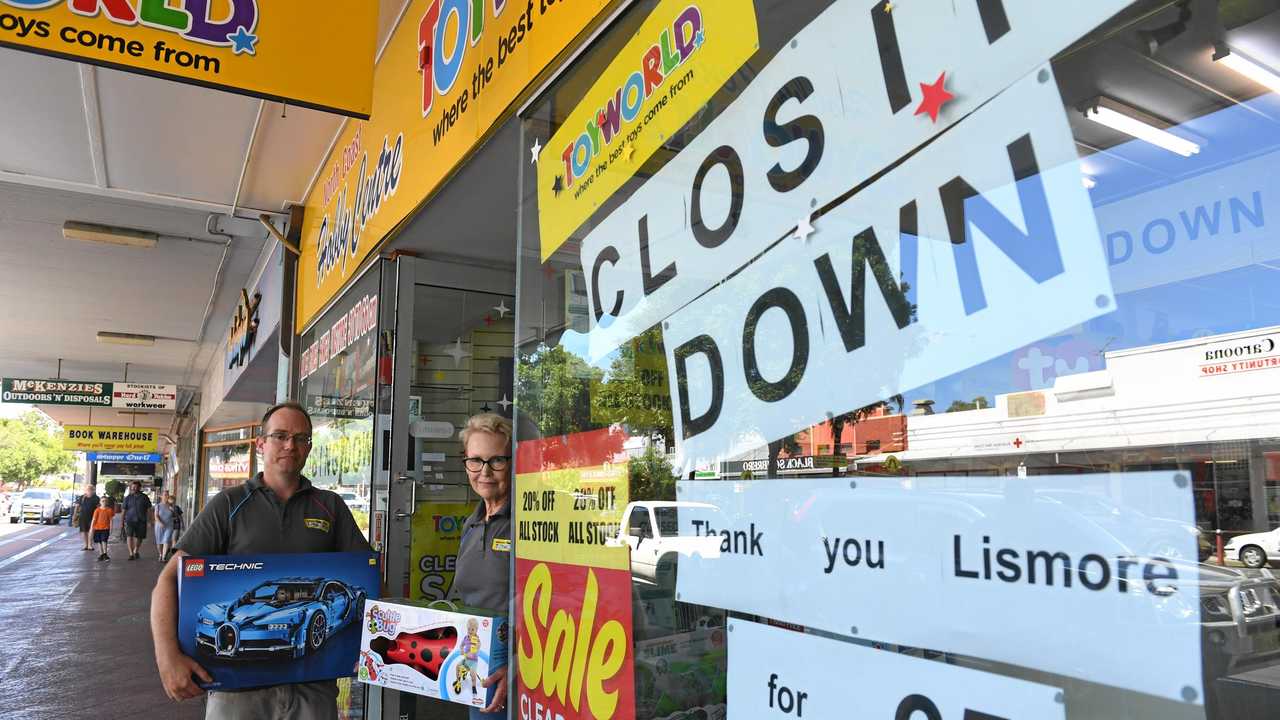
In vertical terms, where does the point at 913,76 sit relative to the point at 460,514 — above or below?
above

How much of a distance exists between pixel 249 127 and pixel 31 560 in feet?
55.7

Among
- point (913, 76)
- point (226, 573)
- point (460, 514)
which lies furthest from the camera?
point (460, 514)

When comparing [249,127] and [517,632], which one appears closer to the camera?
[517,632]

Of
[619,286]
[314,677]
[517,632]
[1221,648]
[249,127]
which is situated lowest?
[314,677]

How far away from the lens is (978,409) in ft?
3.58

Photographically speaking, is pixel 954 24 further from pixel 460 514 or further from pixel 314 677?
pixel 460 514

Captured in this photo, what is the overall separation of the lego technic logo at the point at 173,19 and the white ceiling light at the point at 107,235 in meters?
5.23

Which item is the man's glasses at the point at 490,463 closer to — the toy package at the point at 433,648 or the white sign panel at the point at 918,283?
the toy package at the point at 433,648

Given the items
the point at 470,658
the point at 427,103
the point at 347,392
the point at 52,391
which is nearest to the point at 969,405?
the point at 470,658

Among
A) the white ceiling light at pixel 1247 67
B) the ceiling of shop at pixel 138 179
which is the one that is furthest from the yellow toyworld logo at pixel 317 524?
the white ceiling light at pixel 1247 67

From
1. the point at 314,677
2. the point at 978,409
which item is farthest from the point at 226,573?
the point at 978,409

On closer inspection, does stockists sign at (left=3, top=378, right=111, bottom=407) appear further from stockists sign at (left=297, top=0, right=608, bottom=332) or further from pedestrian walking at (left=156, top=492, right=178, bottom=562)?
stockists sign at (left=297, top=0, right=608, bottom=332)

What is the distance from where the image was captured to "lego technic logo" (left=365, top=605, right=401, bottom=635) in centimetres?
244

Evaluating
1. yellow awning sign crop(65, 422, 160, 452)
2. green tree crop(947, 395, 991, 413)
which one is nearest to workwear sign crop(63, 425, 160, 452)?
yellow awning sign crop(65, 422, 160, 452)
